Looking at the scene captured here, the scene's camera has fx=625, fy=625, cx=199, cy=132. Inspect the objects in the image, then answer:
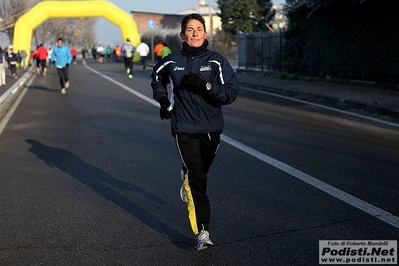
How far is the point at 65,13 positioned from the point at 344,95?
30.7m

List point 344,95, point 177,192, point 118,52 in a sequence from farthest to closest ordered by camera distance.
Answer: point 118,52 → point 344,95 → point 177,192

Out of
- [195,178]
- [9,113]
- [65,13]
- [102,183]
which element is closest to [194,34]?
[195,178]

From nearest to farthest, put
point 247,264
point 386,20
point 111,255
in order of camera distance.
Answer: point 247,264 → point 111,255 → point 386,20

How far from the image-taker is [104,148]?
991 centimetres

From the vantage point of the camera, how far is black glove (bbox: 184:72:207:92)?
451 centimetres

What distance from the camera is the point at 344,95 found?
16.7 m

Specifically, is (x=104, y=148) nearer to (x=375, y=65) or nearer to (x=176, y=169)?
(x=176, y=169)

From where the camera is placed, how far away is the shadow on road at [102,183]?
17.7 feet

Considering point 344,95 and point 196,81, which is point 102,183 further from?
point 344,95

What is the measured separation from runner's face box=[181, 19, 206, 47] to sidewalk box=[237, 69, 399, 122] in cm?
872

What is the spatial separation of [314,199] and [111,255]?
7.73ft

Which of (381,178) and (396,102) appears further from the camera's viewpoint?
(396,102)

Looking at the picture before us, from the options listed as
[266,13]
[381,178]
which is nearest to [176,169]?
[381,178]

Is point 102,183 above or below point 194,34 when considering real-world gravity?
below
